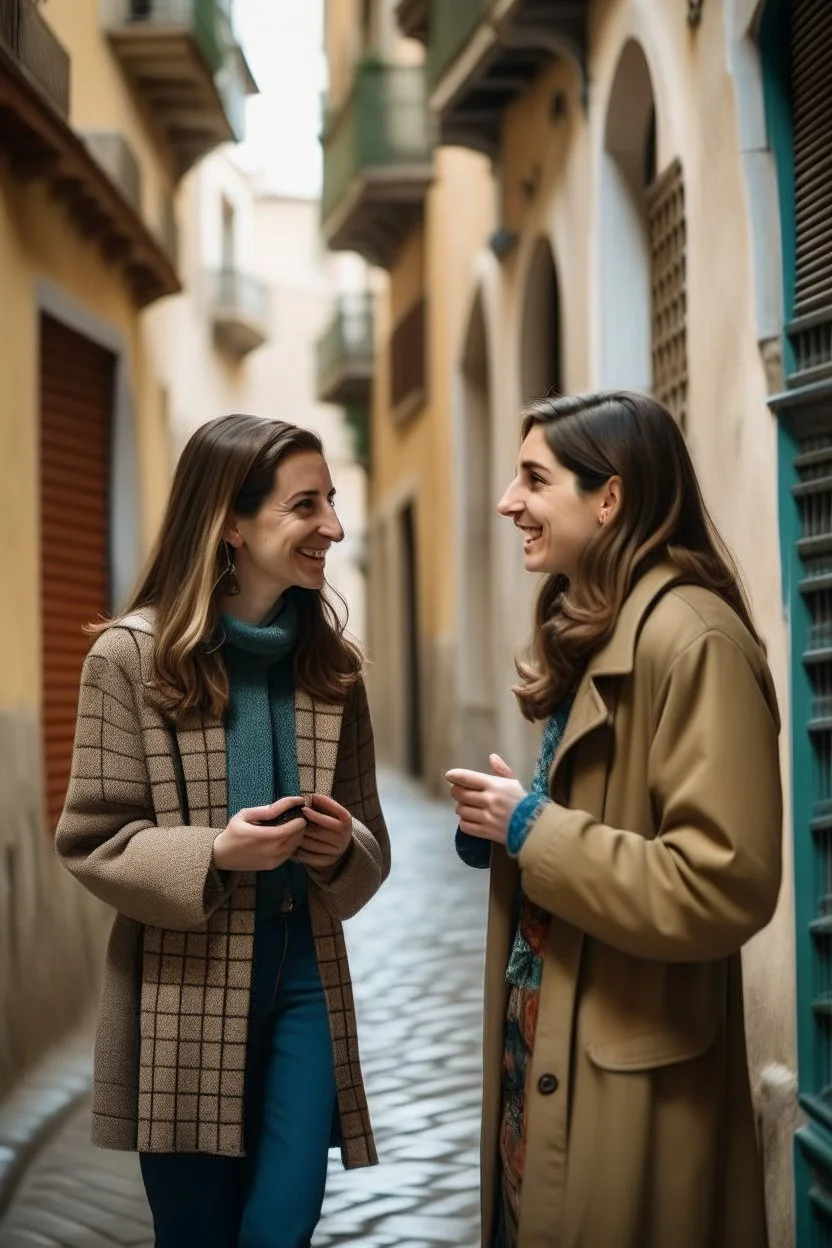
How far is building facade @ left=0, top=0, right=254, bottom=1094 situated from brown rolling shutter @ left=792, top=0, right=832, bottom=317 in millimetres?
3033

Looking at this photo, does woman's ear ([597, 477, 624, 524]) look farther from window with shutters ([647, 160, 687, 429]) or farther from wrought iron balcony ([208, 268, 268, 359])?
wrought iron balcony ([208, 268, 268, 359])

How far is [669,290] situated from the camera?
8.14 meters

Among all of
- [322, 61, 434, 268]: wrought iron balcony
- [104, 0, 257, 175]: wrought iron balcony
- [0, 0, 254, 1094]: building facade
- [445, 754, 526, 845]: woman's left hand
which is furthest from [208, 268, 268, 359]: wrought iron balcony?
[445, 754, 526, 845]: woman's left hand

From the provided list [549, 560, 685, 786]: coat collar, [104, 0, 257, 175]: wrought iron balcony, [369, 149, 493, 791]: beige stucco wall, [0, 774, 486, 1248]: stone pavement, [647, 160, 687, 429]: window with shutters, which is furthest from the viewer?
[369, 149, 493, 791]: beige stucco wall

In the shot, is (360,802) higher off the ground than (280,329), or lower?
lower

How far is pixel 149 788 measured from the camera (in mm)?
3295

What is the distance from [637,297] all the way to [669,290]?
120cm

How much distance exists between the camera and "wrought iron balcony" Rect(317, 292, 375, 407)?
84.5 ft

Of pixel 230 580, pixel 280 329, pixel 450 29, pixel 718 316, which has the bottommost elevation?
pixel 230 580

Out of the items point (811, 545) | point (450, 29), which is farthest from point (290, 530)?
point (450, 29)

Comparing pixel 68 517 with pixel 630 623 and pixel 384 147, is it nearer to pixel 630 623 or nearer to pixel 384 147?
pixel 630 623

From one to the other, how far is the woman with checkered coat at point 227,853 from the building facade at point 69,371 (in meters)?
3.72

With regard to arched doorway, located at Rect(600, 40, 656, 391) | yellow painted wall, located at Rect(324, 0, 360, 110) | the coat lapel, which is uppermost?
yellow painted wall, located at Rect(324, 0, 360, 110)

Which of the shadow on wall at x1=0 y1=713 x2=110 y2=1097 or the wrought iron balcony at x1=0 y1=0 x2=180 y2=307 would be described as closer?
the wrought iron balcony at x1=0 y1=0 x2=180 y2=307
